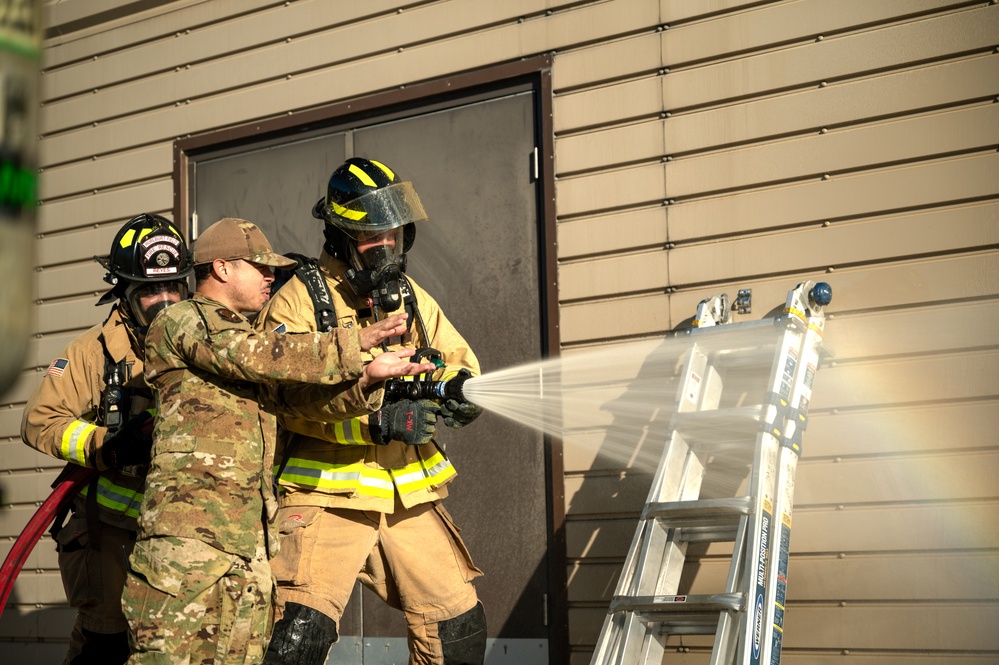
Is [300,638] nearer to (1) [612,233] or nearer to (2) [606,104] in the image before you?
(1) [612,233]

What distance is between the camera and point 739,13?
520 centimetres

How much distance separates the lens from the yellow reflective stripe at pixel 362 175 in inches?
171

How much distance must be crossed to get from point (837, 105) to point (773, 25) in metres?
0.52

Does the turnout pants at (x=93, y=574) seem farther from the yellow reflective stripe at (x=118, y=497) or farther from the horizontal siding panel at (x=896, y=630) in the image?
the horizontal siding panel at (x=896, y=630)

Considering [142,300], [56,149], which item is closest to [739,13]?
[142,300]

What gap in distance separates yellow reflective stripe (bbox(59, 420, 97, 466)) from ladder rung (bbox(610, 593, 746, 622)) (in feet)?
7.64

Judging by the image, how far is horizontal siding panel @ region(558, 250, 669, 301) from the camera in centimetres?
527

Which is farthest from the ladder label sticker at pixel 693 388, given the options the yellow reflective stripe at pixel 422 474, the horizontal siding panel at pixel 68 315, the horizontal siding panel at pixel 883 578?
the horizontal siding panel at pixel 68 315

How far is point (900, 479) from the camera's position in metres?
4.57

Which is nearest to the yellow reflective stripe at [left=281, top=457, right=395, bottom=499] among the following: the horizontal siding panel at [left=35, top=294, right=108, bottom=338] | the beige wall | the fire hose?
the fire hose

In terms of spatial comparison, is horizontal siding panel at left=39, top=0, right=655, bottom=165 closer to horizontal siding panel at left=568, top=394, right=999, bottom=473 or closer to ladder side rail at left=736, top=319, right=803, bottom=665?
ladder side rail at left=736, top=319, right=803, bottom=665

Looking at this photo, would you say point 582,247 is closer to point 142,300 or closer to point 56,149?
point 142,300

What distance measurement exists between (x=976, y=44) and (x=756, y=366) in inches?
65.9

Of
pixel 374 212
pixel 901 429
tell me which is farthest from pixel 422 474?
pixel 901 429
